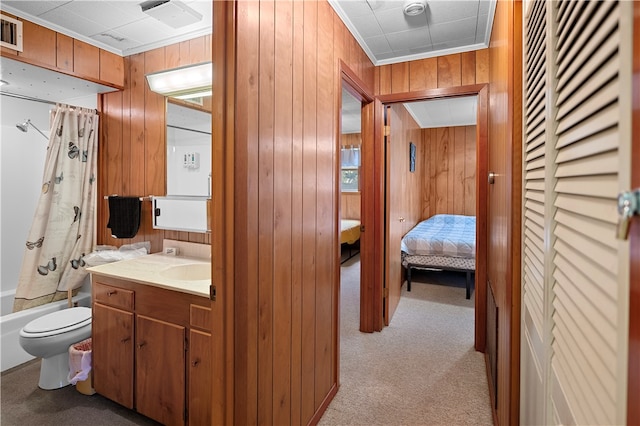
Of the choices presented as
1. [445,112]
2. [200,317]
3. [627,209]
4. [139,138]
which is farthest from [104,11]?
[445,112]

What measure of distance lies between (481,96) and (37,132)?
4020 millimetres

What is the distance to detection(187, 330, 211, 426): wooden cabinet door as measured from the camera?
1.61 metres

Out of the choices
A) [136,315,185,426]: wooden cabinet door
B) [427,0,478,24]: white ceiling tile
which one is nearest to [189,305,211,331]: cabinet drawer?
[136,315,185,426]: wooden cabinet door

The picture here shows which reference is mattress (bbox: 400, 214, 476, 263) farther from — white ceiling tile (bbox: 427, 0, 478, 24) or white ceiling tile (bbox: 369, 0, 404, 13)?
white ceiling tile (bbox: 369, 0, 404, 13)

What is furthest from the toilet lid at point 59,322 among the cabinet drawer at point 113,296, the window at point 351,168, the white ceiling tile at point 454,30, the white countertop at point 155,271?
the window at point 351,168

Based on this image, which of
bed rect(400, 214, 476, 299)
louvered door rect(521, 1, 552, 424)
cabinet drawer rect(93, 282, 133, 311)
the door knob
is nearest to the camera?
the door knob

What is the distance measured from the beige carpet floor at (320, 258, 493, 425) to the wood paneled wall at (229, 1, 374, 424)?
0.85 ft

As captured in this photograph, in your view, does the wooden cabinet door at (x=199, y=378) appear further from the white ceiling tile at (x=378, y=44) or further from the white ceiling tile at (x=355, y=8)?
the white ceiling tile at (x=378, y=44)

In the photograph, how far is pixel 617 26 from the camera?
0.46m

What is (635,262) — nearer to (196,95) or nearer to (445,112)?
(196,95)

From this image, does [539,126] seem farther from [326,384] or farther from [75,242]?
[75,242]

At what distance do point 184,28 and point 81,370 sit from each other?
2361 millimetres

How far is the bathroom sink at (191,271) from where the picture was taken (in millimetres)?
2112

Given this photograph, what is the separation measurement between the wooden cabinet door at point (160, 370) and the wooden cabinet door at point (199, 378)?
0.20ft
